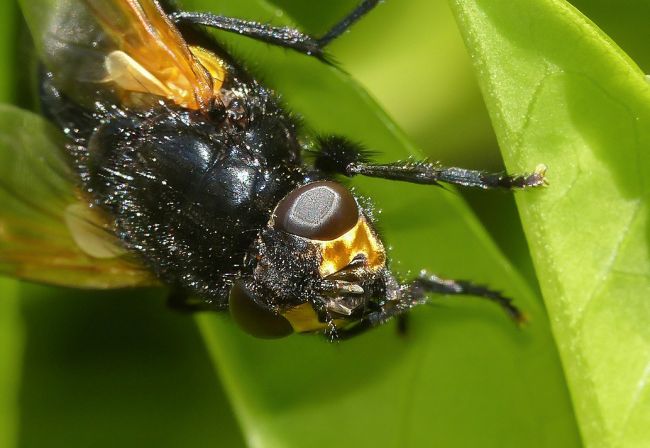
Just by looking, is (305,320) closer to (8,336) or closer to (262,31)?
(262,31)

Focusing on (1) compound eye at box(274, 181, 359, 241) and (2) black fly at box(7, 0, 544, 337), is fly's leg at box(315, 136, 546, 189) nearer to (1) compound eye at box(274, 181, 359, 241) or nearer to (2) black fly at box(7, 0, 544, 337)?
(2) black fly at box(7, 0, 544, 337)

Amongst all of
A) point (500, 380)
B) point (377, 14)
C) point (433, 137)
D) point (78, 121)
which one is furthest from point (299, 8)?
point (500, 380)

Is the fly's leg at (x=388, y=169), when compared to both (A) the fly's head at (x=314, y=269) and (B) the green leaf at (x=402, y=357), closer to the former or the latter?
(B) the green leaf at (x=402, y=357)

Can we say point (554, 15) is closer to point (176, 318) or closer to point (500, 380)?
point (500, 380)

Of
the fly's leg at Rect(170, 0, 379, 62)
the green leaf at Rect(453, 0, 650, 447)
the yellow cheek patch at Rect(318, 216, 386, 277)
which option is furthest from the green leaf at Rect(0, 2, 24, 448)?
the green leaf at Rect(453, 0, 650, 447)

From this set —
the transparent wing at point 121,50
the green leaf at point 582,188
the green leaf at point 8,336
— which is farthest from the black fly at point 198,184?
the green leaf at point 582,188

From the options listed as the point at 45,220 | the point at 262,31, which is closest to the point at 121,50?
the point at 262,31
